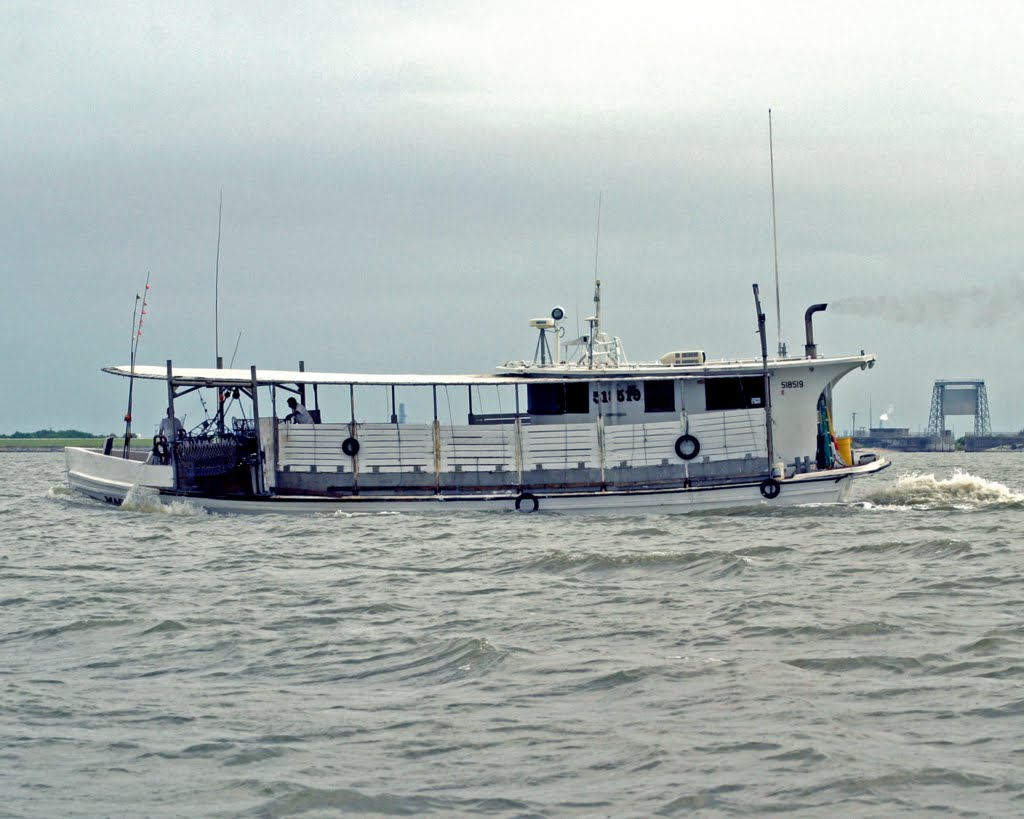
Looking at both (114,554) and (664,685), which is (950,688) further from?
(114,554)

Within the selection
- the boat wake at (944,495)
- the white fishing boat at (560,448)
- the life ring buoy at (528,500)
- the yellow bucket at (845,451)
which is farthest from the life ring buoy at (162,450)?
the boat wake at (944,495)

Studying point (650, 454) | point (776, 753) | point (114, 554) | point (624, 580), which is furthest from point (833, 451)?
point (776, 753)

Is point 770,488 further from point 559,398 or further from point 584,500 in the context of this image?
point 559,398

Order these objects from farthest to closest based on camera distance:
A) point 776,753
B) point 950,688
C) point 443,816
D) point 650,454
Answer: point 650,454 < point 950,688 < point 776,753 < point 443,816

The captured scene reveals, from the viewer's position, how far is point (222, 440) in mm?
28922

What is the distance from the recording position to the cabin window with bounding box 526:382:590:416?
2852 centimetres

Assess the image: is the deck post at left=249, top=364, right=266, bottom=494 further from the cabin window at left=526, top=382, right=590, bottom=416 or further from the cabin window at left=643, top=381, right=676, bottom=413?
the cabin window at left=643, top=381, right=676, bottom=413

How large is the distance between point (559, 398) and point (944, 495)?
10.5 m

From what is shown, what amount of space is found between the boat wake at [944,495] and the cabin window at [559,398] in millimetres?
7037

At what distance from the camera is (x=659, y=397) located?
28375 mm

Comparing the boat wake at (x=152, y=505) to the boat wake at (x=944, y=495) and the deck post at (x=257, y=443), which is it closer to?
the deck post at (x=257, y=443)

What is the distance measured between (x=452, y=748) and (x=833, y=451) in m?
21.6

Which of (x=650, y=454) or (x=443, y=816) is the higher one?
(x=650, y=454)

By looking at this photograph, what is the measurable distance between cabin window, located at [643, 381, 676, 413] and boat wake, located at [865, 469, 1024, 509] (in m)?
5.19
